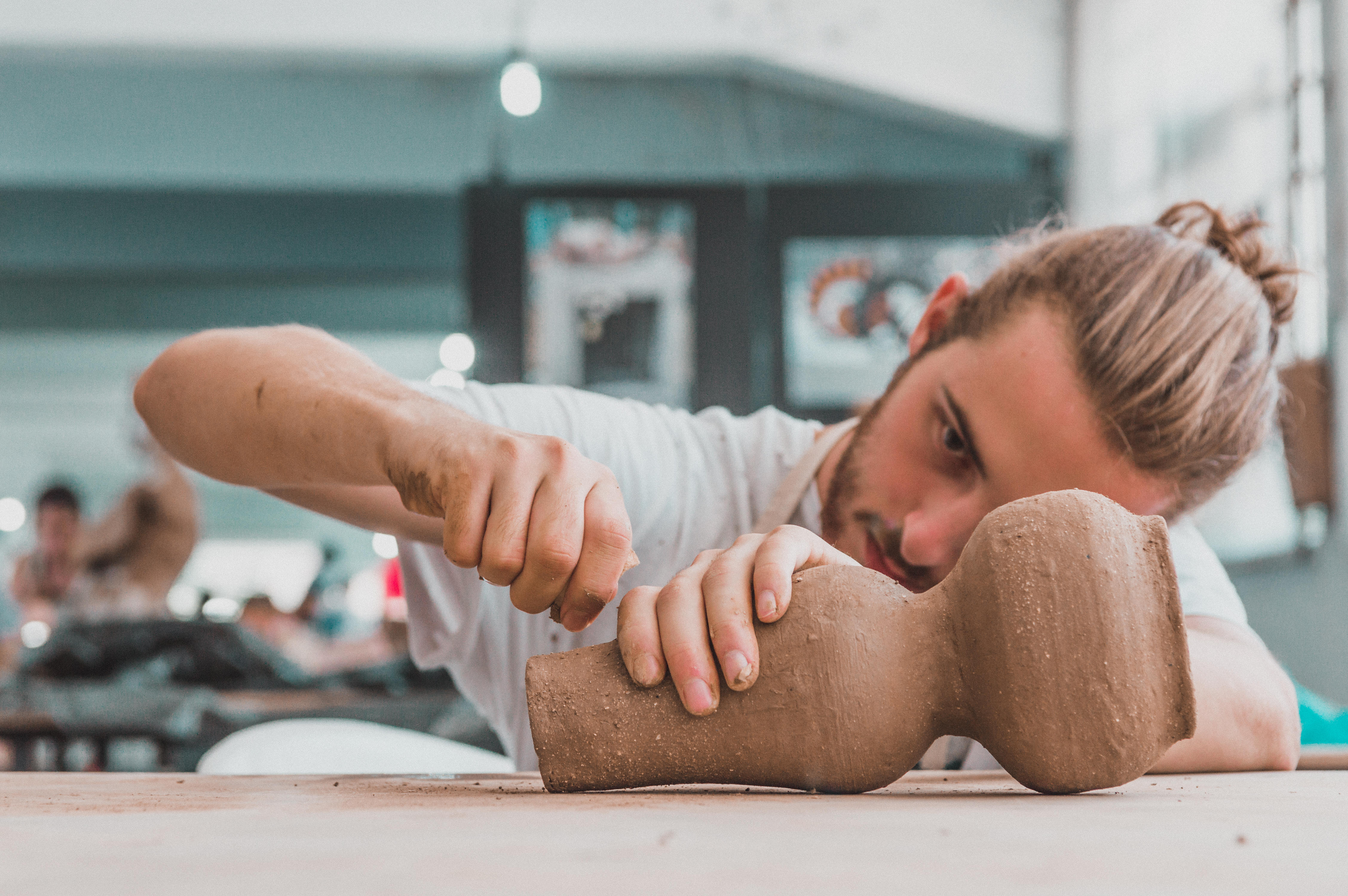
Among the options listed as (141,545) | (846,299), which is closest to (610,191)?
(846,299)

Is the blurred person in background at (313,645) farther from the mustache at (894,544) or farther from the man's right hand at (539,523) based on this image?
the man's right hand at (539,523)

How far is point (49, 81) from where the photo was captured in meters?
5.10

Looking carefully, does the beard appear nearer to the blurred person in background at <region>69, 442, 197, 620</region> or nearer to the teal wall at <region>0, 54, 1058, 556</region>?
the blurred person in background at <region>69, 442, 197, 620</region>

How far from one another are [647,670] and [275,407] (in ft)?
1.39

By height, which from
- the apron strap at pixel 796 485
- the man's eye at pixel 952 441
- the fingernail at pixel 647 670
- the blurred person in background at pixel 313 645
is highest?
the man's eye at pixel 952 441

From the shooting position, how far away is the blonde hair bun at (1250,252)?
1.13 meters

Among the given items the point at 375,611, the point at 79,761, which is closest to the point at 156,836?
the point at 79,761

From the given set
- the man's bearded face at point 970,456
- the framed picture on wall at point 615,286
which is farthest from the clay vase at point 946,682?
the framed picture on wall at point 615,286

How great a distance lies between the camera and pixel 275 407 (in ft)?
2.79

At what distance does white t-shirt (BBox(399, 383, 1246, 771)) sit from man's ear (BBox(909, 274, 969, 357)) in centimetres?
17

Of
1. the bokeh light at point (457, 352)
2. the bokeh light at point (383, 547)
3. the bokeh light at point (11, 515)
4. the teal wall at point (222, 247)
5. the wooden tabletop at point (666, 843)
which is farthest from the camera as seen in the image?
the bokeh light at point (11, 515)

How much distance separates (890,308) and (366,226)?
11.4ft

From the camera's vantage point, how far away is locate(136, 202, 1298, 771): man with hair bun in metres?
0.59

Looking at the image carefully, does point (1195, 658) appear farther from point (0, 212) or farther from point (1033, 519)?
point (0, 212)
